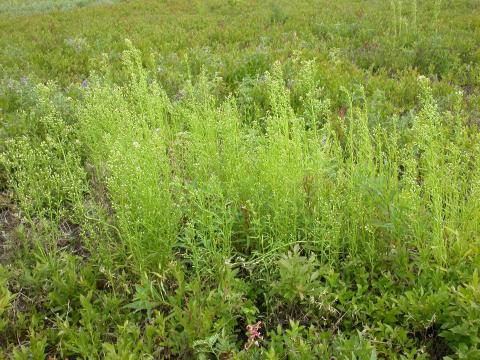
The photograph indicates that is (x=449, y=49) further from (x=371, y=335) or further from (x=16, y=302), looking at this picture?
(x=16, y=302)

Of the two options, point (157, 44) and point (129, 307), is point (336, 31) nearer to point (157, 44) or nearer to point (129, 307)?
point (157, 44)

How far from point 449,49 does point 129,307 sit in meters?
8.48

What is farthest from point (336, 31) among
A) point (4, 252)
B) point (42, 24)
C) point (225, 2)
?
point (4, 252)

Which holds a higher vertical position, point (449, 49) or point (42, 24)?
point (42, 24)

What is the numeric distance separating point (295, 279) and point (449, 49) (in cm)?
→ 791

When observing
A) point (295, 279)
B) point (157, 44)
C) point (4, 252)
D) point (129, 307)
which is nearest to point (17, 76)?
point (157, 44)

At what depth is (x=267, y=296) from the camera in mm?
3520

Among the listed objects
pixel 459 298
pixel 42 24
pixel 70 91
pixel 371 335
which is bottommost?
pixel 371 335

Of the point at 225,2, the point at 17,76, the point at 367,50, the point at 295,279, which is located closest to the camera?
the point at 295,279

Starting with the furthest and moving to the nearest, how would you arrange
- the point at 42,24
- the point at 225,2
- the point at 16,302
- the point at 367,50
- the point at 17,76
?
the point at 225,2 < the point at 42,24 < the point at 367,50 < the point at 17,76 < the point at 16,302

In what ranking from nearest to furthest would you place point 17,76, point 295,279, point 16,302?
1. point 295,279
2. point 16,302
3. point 17,76

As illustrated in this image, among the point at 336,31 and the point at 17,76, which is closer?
the point at 17,76

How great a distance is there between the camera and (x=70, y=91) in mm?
7828

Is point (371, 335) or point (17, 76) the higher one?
point (17, 76)
